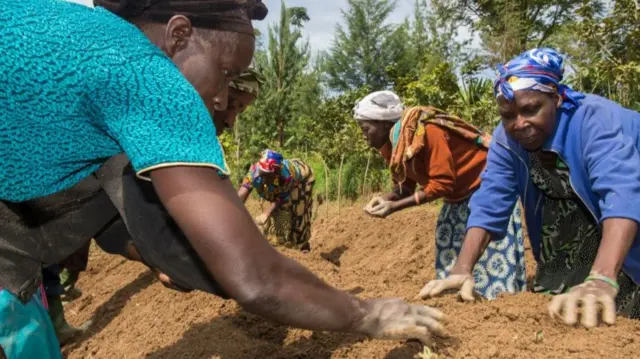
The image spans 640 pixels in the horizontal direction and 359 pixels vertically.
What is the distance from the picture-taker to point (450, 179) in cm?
383

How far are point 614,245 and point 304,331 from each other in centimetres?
132

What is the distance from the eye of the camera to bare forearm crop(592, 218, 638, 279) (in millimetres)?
2051

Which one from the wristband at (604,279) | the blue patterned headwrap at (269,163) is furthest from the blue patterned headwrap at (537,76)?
the blue patterned headwrap at (269,163)

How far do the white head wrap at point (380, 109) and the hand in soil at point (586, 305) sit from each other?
2.61 m

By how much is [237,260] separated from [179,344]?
2.11 m

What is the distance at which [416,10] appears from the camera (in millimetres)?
27609

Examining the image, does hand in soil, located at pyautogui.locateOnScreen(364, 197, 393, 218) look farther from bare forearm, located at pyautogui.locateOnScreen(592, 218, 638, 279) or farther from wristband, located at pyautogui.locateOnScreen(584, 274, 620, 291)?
wristband, located at pyautogui.locateOnScreen(584, 274, 620, 291)

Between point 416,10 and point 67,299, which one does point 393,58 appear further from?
point 67,299

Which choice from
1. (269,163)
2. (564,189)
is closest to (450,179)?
(564,189)

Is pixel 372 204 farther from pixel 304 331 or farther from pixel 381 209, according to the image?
pixel 304 331

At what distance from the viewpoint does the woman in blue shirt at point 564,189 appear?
2104 mm

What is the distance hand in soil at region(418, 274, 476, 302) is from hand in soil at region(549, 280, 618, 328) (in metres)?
0.42

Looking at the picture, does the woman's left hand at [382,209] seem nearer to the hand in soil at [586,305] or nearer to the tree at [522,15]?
the hand in soil at [586,305]

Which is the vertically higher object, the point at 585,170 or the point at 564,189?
the point at 585,170
